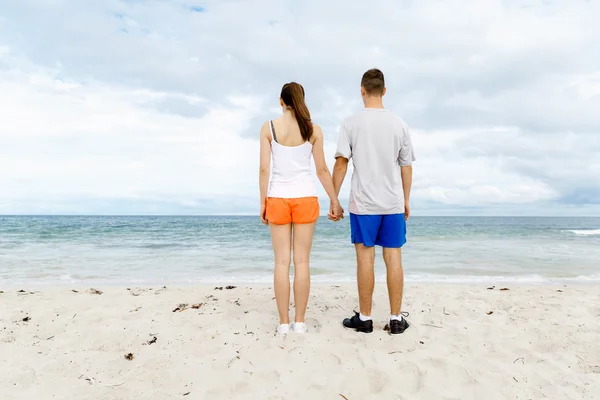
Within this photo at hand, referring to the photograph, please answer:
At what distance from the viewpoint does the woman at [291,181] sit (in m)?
3.31

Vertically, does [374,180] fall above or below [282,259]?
above

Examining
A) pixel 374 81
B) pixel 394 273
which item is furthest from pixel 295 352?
pixel 374 81

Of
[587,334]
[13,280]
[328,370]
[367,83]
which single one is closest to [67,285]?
[13,280]

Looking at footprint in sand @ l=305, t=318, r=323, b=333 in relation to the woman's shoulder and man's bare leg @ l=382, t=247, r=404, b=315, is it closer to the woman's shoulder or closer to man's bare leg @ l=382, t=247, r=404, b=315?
man's bare leg @ l=382, t=247, r=404, b=315

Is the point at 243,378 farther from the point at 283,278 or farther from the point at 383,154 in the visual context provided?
the point at 383,154

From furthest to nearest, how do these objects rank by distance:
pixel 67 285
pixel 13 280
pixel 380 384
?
1. pixel 13 280
2. pixel 67 285
3. pixel 380 384

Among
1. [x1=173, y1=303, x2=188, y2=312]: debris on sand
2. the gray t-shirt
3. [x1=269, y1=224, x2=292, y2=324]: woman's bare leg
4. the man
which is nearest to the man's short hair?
the man

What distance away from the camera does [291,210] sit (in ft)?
10.9

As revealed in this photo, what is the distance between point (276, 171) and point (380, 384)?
71.9 inches

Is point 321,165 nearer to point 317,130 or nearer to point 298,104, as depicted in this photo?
point 317,130

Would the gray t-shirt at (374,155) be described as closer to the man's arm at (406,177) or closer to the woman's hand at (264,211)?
the man's arm at (406,177)

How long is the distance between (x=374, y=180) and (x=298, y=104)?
921 mm

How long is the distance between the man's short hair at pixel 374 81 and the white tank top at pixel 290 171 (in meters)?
0.75

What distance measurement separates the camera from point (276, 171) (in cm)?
336
